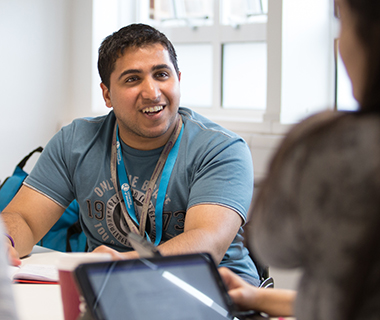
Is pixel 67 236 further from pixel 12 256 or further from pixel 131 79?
pixel 131 79

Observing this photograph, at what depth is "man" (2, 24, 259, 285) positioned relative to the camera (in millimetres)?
1511

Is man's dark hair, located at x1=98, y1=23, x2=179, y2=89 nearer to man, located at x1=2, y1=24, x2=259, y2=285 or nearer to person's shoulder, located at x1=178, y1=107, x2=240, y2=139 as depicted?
man, located at x1=2, y1=24, x2=259, y2=285

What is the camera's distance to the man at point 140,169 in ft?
4.96

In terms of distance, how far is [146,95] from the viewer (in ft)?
5.50

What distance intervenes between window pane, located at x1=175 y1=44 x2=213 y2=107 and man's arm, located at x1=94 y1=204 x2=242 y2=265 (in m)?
2.12

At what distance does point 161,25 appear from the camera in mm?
3592

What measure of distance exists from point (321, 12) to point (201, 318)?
8.08 feet

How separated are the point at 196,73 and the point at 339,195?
312cm

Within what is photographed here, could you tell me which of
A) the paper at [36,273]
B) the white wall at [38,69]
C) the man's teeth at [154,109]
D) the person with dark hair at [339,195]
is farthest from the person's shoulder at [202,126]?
the white wall at [38,69]

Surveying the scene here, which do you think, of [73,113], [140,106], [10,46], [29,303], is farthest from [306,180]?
[73,113]

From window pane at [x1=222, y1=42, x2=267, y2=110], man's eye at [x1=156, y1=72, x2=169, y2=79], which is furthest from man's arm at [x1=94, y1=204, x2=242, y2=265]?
window pane at [x1=222, y1=42, x2=267, y2=110]

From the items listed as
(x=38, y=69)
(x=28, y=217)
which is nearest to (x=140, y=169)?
(x=28, y=217)

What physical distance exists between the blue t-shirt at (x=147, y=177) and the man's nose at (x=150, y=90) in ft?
0.50

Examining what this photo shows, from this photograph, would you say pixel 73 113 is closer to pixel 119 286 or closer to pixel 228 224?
pixel 228 224
